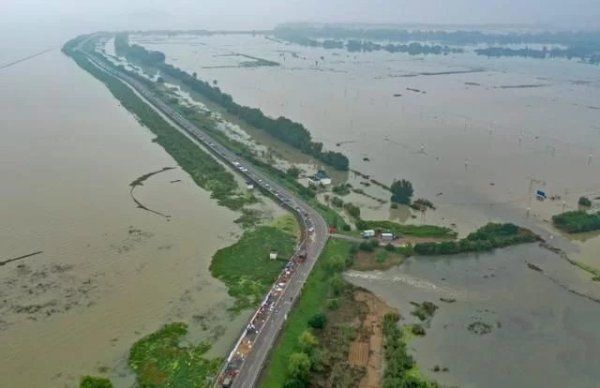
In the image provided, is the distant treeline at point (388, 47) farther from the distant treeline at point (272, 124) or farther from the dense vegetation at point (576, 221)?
the dense vegetation at point (576, 221)

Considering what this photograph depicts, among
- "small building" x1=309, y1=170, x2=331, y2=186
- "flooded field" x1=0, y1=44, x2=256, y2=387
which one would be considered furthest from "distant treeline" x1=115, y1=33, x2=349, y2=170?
"flooded field" x1=0, y1=44, x2=256, y2=387

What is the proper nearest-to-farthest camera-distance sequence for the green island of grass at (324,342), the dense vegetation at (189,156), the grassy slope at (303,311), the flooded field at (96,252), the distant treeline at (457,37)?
the green island of grass at (324,342), the grassy slope at (303,311), the flooded field at (96,252), the dense vegetation at (189,156), the distant treeline at (457,37)

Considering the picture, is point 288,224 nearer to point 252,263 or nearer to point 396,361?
point 252,263

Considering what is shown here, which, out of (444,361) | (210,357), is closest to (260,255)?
(210,357)

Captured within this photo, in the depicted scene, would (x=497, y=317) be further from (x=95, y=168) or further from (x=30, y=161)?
(x=30, y=161)

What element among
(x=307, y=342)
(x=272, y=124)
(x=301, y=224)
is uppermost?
(x=272, y=124)

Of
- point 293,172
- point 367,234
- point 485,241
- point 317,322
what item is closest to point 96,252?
point 317,322

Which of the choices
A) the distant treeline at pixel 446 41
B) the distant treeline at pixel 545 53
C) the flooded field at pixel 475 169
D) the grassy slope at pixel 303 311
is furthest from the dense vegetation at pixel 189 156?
the distant treeline at pixel 545 53
